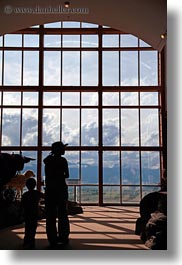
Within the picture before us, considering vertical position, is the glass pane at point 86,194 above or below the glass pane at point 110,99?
below

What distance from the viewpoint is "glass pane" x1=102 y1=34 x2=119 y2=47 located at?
11275mm

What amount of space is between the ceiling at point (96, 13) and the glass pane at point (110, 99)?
5.94 meters

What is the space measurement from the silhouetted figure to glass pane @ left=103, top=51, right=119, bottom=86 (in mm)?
7380

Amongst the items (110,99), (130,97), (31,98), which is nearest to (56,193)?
(31,98)

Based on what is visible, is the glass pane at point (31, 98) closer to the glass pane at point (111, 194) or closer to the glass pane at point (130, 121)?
the glass pane at point (130, 121)

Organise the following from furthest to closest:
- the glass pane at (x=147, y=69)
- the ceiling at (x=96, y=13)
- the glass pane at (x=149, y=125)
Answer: the glass pane at (x=147, y=69), the glass pane at (x=149, y=125), the ceiling at (x=96, y=13)

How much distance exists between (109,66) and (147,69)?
127 centimetres

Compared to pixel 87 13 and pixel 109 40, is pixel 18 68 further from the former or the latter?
pixel 109 40

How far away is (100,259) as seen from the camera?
3.41 metres

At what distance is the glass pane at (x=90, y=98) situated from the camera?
38.8 feet

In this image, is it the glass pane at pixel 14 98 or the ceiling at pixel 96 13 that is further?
the glass pane at pixel 14 98

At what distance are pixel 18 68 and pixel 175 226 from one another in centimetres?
464

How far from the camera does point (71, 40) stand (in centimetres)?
1078

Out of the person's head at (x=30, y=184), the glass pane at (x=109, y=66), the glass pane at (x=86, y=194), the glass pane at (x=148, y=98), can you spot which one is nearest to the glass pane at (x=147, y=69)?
the glass pane at (x=148, y=98)
